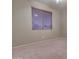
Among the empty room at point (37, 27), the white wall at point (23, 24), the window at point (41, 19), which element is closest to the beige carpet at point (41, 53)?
the empty room at point (37, 27)

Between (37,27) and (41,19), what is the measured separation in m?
0.46

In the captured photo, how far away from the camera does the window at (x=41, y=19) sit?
13.5 feet

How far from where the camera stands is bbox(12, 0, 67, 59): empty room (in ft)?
9.17

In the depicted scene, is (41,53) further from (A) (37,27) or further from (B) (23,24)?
(A) (37,27)

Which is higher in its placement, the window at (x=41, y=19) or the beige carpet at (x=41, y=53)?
the window at (x=41, y=19)

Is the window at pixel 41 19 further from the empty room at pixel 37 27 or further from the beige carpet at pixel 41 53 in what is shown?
the beige carpet at pixel 41 53

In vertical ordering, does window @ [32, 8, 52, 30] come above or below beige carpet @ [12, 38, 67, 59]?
above

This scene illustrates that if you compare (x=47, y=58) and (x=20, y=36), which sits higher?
Result: (x=20, y=36)

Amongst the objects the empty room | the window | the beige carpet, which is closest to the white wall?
the empty room

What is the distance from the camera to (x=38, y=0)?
4.40 metres

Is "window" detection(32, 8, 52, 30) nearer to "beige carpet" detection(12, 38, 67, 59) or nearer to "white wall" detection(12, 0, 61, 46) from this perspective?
"white wall" detection(12, 0, 61, 46)

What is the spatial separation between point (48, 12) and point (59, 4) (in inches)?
29.6
